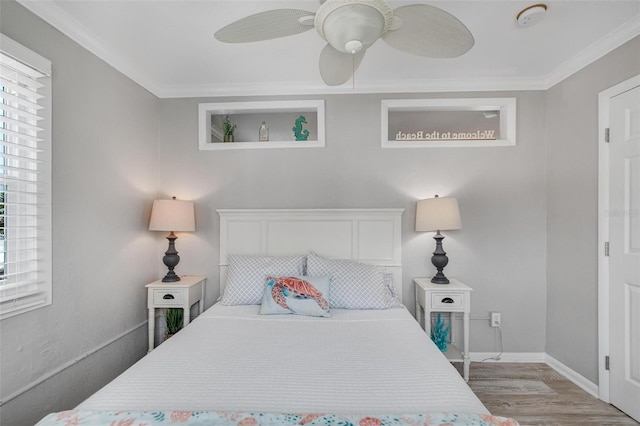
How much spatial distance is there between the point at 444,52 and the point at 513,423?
1.53 metres

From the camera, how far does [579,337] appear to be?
2.42m

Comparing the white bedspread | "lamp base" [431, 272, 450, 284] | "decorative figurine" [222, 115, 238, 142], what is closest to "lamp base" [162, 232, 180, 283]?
the white bedspread

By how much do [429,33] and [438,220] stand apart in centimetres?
153

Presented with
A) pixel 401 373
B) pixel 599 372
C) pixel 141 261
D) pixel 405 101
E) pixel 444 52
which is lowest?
pixel 599 372

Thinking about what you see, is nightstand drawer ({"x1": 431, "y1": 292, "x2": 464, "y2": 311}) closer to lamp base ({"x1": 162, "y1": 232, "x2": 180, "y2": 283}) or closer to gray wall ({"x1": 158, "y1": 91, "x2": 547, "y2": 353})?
gray wall ({"x1": 158, "y1": 91, "x2": 547, "y2": 353})

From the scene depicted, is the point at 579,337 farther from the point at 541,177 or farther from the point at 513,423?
the point at 513,423

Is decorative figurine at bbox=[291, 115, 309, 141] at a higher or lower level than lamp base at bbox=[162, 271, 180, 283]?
higher

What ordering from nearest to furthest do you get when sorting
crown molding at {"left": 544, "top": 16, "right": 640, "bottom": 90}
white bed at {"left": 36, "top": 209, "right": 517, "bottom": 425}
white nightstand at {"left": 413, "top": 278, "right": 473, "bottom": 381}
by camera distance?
white bed at {"left": 36, "top": 209, "right": 517, "bottom": 425}
crown molding at {"left": 544, "top": 16, "right": 640, "bottom": 90}
white nightstand at {"left": 413, "top": 278, "right": 473, "bottom": 381}

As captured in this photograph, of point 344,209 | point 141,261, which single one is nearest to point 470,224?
point 344,209

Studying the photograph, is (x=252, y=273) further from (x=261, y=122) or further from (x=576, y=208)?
(x=576, y=208)

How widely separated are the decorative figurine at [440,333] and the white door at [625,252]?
109 cm

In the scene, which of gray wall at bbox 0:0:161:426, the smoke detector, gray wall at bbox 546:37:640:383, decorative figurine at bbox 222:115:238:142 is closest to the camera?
gray wall at bbox 0:0:161:426

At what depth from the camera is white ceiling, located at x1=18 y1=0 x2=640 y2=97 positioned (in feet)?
6.00

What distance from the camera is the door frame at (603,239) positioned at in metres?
2.20
